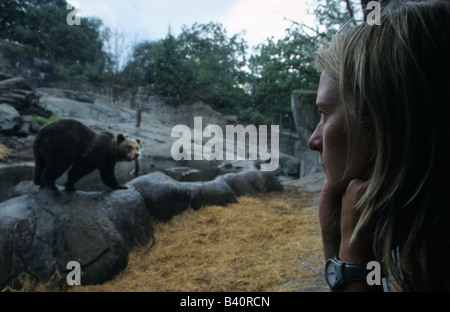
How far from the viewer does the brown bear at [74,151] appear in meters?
2.50

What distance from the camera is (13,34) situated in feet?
4.05

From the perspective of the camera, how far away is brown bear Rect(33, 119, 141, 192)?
8.21 ft

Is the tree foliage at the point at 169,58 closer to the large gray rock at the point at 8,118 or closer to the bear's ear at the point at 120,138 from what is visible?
the large gray rock at the point at 8,118

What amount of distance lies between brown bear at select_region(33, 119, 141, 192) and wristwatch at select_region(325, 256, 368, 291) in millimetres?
2561

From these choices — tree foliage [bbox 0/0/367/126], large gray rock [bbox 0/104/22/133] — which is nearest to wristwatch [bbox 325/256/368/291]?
tree foliage [bbox 0/0/367/126]

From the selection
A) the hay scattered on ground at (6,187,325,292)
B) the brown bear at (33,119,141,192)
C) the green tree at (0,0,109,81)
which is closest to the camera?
the green tree at (0,0,109,81)

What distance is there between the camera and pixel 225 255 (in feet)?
8.54

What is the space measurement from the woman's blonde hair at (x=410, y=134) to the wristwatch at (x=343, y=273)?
50 mm

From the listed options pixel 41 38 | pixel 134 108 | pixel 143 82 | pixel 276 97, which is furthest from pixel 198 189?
pixel 41 38

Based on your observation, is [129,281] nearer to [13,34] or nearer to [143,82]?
[143,82]

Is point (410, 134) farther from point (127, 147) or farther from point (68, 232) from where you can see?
point (127, 147)

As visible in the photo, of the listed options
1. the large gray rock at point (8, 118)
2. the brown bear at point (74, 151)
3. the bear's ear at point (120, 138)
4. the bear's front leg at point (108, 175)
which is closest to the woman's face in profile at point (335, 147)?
the large gray rock at point (8, 118)

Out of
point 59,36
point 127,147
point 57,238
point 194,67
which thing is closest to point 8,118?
point 59,36

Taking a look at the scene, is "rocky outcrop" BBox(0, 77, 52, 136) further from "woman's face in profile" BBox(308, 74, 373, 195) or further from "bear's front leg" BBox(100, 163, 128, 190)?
"woman's face in profile" BBox(308, 74, 373, 195)
